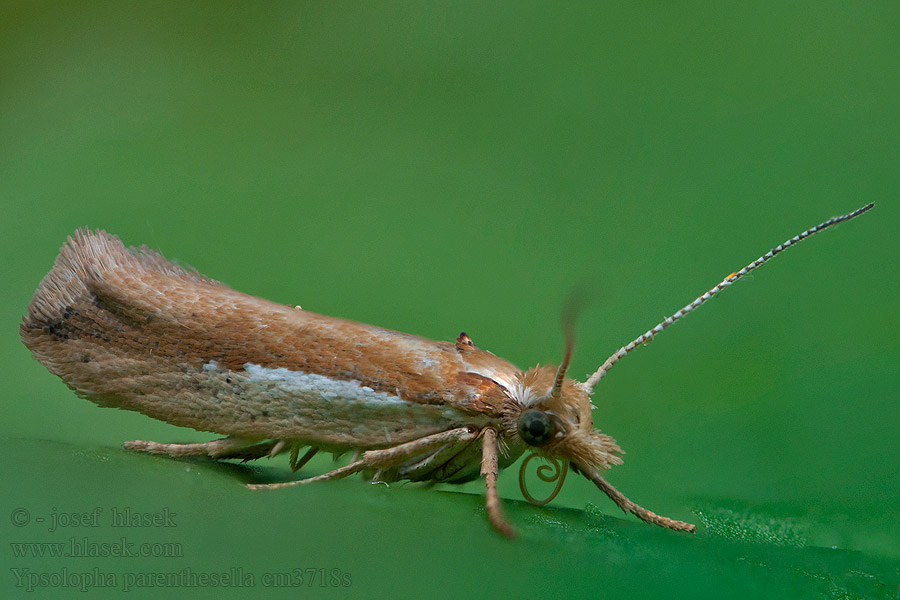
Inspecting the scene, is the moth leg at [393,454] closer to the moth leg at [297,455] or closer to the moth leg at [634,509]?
the moth leg at [297,455]

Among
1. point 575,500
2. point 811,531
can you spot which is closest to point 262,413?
point 575,500

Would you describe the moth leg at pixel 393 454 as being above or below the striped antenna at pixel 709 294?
below

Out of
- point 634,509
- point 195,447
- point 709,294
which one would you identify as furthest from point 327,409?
point 709,294

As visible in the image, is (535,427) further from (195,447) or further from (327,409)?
(195,447)

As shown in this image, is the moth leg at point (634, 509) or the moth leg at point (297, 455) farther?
the moth leg at point (297, 455)

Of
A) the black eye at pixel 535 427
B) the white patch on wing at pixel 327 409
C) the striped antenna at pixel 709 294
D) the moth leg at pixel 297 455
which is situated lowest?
the moth leg at pixel 297 455

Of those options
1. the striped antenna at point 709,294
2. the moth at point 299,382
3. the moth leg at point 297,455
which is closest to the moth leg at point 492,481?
the moth at point 299,382
